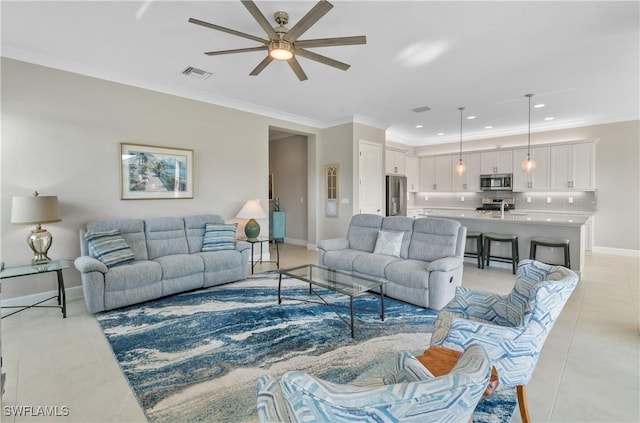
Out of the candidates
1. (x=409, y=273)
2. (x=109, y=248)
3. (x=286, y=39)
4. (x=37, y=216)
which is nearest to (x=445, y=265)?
(x=409, y=273)

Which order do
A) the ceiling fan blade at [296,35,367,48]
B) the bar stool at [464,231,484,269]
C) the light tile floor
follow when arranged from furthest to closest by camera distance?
the bar stool at [464,231,484,269] → the ceiling fan blade at [296,35,367,48] → the light tile floor

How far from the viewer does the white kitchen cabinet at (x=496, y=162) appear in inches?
303

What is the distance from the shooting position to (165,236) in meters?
4.36

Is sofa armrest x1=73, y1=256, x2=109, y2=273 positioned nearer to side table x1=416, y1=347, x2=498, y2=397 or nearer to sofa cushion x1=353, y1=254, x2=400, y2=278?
sofa cushion x1=353, y1=254, x2=400, y2=278

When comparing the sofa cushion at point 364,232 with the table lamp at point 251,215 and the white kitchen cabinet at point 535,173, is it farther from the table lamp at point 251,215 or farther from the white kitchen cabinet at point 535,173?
the white kitchen cabinet at point 535,173

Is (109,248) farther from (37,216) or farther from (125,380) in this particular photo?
(125,380)

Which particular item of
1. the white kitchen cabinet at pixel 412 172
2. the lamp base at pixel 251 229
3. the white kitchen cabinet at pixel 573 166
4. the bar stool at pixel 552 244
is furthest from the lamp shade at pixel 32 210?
the white kitchen cabinet at pixel 573 166

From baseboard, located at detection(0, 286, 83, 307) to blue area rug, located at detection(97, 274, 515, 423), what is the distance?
1.00 meters

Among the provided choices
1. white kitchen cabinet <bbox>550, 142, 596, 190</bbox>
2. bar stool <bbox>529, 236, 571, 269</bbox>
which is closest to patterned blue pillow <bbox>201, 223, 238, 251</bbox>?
bar stool <bbox>529, 236, 571, 269</bbox>

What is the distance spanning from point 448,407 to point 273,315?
263 centimetres

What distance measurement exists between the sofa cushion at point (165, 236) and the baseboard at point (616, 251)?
7.99 metres

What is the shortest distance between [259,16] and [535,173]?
7325 mm

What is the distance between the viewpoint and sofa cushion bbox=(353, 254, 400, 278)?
3.85 metres

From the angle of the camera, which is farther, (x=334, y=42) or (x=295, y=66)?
(x=295, y=66)
